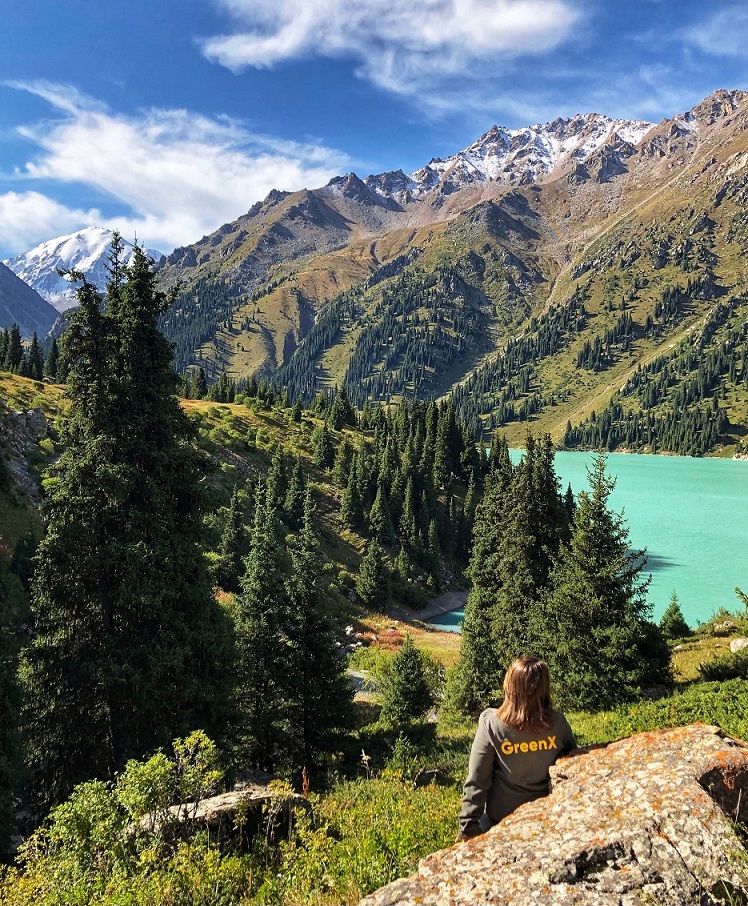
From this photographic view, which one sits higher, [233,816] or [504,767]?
[504,767]

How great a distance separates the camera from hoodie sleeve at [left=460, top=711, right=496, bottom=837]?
5750mm

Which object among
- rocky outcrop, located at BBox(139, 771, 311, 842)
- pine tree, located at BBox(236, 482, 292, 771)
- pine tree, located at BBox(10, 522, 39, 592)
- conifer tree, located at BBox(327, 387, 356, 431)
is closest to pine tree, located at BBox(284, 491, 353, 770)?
pine tree, located at BBox(236, 482, 292, 771)

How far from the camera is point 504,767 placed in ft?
19.0

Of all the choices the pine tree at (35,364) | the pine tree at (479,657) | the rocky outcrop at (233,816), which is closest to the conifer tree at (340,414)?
the pine tree at (35,364)

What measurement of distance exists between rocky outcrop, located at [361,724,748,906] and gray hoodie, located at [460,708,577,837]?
8.7 inches

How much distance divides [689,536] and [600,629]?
9038cm

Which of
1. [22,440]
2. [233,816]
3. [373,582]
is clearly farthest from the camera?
[373,582]

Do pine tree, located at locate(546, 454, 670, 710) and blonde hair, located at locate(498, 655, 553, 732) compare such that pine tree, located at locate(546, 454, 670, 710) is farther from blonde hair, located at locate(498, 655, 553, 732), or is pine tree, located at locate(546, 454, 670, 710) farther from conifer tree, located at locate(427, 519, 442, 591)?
conifer tree, located at locate(427, 519, 442, 591)

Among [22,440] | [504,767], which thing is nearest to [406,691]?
[504,767]

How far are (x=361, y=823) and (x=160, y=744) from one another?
8.47m

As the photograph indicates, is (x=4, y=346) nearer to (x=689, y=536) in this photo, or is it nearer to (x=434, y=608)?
(x=434, y=608)

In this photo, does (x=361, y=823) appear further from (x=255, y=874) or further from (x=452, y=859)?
(x=452, y=859)

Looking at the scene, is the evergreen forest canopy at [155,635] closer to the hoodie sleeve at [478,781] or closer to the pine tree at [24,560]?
the pine tree at [24,560]

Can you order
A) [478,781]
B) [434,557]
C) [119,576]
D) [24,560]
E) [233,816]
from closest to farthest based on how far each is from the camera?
[478,781]
[233,816]
[119,576]
[24,560]
[434,557]
